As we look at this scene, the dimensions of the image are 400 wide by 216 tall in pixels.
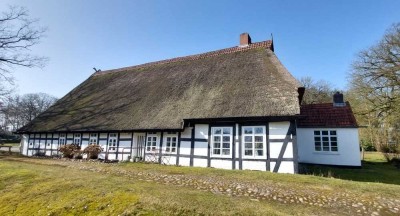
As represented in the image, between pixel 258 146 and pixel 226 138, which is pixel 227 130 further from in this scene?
pixel 258 146

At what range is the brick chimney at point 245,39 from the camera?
17.9 meters

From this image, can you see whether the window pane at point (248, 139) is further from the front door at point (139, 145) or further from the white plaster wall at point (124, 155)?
the white plaster wall at point (124, 155)

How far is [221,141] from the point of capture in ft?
40.3

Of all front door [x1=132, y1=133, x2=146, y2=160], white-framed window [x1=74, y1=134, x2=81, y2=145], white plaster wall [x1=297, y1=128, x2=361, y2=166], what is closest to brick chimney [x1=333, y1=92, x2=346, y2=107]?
white plaster wall [x1=297, y1=128, x2=361, y2=166]

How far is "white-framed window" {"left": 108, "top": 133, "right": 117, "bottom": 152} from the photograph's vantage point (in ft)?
50.5

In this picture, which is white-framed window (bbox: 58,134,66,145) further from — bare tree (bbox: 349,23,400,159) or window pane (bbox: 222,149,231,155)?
bare tree (bbox: 349,23,400,159)

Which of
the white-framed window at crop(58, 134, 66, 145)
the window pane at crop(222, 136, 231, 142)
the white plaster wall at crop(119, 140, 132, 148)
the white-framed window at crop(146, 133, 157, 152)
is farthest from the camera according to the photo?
the white-framed window at crop(58, 134, 66, 145)

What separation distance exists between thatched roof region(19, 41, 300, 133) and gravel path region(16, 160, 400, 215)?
398 cm

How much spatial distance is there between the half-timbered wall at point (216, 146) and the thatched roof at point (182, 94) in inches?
31.9

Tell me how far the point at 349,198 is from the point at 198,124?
767 cm

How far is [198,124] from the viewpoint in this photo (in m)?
12.9

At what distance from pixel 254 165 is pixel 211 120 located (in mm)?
3014

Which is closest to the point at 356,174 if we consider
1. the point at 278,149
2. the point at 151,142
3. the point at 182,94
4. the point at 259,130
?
the point at 278,149

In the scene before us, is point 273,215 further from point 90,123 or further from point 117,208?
point 90,123
